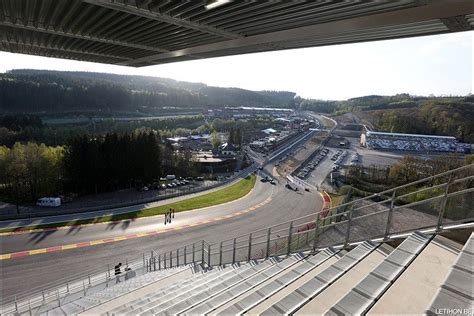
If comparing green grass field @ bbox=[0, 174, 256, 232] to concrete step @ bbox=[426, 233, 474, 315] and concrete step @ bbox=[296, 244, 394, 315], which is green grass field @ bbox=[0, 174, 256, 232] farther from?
concrete step @ bbox=[426, 233, 474, 315]

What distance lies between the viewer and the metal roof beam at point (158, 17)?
7766mm

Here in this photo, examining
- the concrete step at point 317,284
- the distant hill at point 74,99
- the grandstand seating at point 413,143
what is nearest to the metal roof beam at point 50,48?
the concrete step at point 317,284

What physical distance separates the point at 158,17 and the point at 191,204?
21.9 metres

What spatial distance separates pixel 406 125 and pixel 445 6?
94.0 m

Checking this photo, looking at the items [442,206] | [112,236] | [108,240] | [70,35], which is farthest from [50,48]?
[442,206]

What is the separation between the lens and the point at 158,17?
8703 millimetres

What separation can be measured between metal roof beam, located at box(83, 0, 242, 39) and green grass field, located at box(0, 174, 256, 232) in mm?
18522

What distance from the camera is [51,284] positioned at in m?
14.2

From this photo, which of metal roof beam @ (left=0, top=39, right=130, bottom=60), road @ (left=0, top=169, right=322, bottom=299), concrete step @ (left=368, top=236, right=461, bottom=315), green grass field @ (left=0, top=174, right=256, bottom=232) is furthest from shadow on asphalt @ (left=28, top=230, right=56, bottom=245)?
concrete step @ (left=368, top=236, right=461, bottom=315)

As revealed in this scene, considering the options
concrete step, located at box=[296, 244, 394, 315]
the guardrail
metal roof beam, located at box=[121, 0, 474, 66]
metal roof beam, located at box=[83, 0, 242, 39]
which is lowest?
the guardrail

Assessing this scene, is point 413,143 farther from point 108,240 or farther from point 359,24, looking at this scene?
point 359,24

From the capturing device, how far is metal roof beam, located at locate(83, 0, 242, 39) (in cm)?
777

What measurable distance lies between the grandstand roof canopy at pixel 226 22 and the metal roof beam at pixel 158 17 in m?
0.02

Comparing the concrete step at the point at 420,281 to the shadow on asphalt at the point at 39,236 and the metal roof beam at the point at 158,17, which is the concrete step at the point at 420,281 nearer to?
the metal roof beam at the point at 158,17
